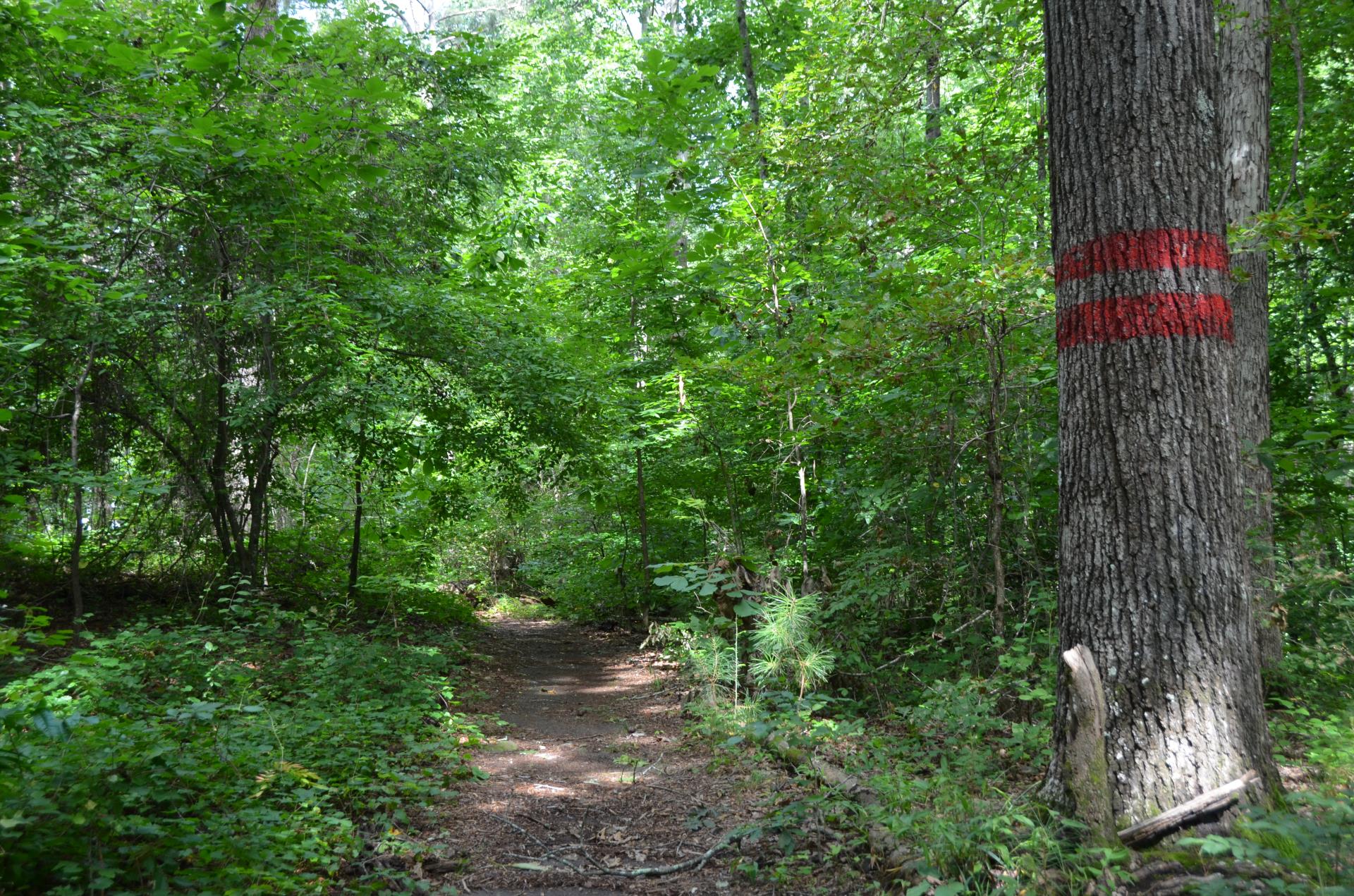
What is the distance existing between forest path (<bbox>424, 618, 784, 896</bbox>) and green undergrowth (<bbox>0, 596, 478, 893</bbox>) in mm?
358

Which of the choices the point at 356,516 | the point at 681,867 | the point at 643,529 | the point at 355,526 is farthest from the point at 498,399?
the point at 681,867

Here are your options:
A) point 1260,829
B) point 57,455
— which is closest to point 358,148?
point 57,455

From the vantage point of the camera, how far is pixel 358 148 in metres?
7.89

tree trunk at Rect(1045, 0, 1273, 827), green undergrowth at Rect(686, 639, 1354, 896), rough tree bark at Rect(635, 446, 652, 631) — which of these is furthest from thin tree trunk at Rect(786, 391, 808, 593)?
tree trunk at Rect(1045, 0, 1273, 827)

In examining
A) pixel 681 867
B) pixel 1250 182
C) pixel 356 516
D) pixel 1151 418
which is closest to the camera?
pixel 1151 418

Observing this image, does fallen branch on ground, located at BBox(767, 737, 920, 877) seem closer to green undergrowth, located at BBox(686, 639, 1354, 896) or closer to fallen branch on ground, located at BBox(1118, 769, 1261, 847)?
green undergrowth, located at BBox(686, 639, 1354, 896)

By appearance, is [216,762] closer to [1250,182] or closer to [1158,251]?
[1158,251]

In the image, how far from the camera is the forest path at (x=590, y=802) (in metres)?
3.70

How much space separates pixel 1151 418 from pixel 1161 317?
39cm

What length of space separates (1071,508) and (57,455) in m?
8.13

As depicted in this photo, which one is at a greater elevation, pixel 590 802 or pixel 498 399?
pixel 498 399

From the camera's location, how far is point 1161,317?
3041 mm

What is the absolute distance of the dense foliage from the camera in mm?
4020

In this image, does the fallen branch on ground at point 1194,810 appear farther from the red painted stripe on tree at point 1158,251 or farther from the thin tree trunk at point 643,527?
the thin tree trunk at point 643,527
